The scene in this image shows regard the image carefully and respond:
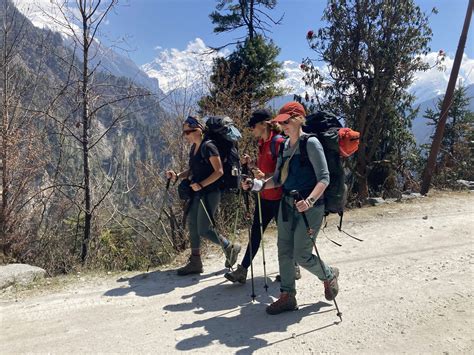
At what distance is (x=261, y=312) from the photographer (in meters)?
4.23

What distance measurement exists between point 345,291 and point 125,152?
23.5 feet

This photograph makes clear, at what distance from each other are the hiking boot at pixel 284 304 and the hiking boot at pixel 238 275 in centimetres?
89

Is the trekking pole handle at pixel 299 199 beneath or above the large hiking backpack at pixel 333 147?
beneath

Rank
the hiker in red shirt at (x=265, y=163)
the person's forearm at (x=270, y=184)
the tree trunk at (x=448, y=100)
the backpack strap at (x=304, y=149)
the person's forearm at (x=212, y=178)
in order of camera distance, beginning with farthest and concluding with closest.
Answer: the tree trunk at (x=448, y=100) < the person's forearm at (x=212, y=178) < the hiker in red shirt at (x=265, y=163) < the person's forearm at (x=270, y=184) < the backpack strap at (x=304, y=149)

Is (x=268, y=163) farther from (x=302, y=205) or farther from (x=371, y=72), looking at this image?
(x=371, y=72)

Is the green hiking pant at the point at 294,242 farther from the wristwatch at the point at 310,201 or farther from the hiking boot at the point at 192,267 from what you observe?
the hiking boot at the point at 192,267

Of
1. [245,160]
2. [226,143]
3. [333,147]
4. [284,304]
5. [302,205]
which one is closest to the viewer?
[302,205]

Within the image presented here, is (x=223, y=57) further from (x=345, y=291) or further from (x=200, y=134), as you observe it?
(x=345, y=291)

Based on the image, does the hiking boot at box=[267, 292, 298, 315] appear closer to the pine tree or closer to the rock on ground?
the rock on ground

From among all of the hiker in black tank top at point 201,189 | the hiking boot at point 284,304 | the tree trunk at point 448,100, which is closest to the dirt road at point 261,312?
the hiking boot at point 284,304

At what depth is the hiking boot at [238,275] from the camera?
4930 millimetres

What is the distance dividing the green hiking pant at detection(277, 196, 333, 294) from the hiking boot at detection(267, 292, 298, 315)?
0.05 metres

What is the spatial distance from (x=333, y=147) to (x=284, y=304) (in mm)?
1668

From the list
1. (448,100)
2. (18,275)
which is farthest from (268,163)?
(448,100)
